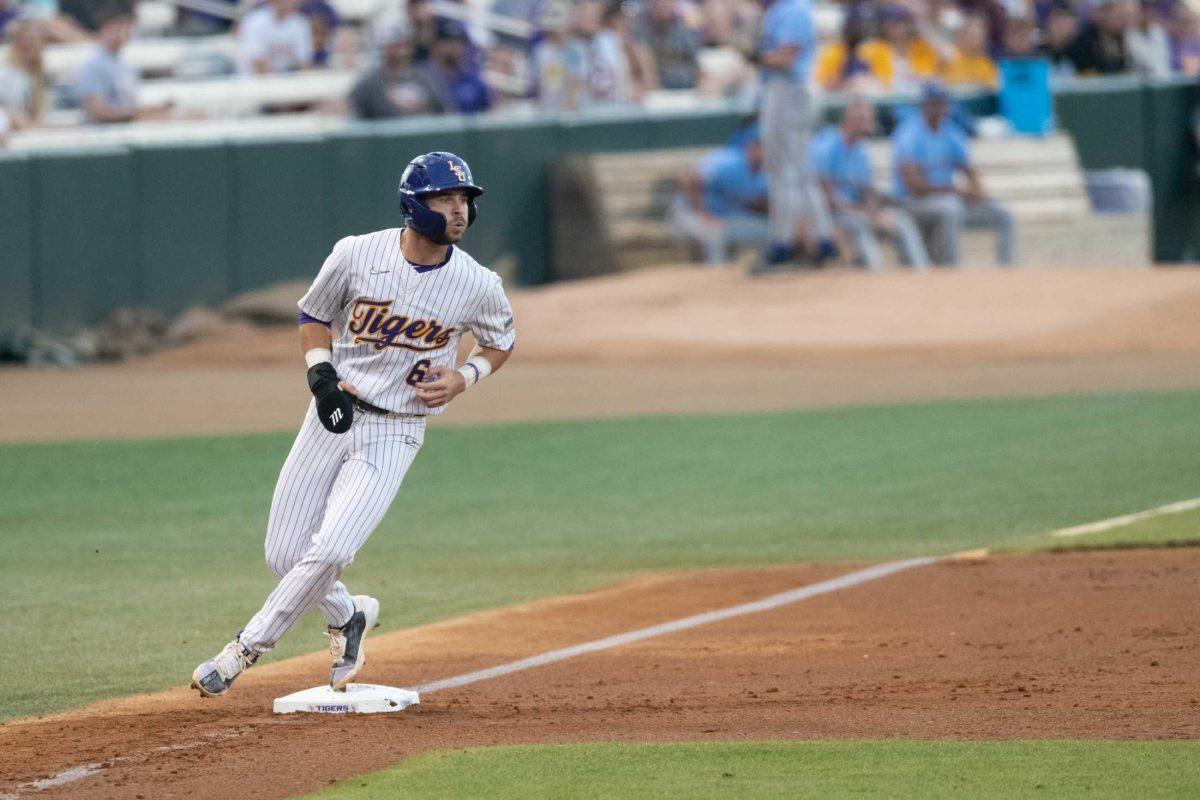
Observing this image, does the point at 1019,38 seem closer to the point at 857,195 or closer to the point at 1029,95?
the point at 1029,95

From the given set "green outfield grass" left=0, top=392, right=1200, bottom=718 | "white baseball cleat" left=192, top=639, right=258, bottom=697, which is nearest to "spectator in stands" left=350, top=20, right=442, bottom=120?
"green outfield grass" left=0, top=392, right=1200, bottom=718

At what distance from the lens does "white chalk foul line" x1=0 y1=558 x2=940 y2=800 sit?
552cm

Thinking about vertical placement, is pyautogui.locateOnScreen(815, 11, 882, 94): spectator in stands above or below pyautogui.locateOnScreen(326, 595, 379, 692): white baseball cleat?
above

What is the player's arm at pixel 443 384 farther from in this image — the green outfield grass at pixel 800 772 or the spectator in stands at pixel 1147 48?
the spectator in stands at pixel 1147 48

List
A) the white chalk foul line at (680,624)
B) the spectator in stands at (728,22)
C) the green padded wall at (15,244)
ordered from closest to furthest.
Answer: the white chalk foul line at (680,624) < the green padded wall at (15,244) < the spectator in stands at (728,22)

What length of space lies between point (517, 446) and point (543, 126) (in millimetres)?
8170

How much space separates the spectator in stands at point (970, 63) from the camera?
2372 cm

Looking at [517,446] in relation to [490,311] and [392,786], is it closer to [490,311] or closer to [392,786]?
[490,311]

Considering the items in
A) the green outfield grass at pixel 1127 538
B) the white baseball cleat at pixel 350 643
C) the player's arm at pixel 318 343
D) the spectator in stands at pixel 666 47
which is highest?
the spectator in stands at pixel 666 47

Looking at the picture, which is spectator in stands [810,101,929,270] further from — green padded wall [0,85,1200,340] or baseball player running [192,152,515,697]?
baseball player running [192,152,515,697]

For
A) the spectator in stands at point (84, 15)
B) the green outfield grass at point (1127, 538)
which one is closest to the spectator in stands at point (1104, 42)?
the spectator in stands at point (84, 15)

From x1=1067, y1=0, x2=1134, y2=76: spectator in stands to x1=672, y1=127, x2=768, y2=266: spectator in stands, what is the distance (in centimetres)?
581

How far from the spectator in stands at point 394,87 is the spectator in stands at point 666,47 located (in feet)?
10.5

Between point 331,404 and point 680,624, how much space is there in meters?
2.54
